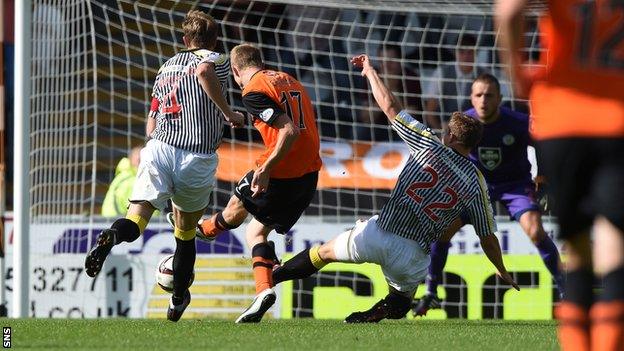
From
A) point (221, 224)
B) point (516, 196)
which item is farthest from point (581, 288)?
point (516, 196)

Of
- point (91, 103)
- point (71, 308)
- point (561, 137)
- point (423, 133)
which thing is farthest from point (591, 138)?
point (91, 103)

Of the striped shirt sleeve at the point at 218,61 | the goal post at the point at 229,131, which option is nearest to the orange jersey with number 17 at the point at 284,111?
the striped shirt sleeve at the point at 218,61

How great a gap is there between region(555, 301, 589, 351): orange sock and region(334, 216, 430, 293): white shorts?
349 cm

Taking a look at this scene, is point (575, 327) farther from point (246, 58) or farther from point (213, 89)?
point (246, 58)

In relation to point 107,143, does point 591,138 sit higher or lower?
higher

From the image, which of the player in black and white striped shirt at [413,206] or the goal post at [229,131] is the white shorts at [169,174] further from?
the goal post at [229,131]

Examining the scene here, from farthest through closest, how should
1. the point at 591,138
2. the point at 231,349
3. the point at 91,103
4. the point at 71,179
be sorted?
1. the point at 91,103
2. the point at 71,179
3. the point at 231,349
4. the point at 591,138

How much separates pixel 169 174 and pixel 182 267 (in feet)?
2.03

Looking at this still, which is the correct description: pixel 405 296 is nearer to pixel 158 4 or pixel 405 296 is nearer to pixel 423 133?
pixel 423 133

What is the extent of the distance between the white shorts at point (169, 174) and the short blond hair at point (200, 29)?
635 mm

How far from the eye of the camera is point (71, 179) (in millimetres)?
11719

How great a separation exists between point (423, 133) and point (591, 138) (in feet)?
11.9

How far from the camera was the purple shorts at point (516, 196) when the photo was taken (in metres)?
9.03

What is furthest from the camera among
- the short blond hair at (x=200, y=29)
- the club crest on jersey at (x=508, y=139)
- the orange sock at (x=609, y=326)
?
the club crest on jersey at (x=508, y=139)
